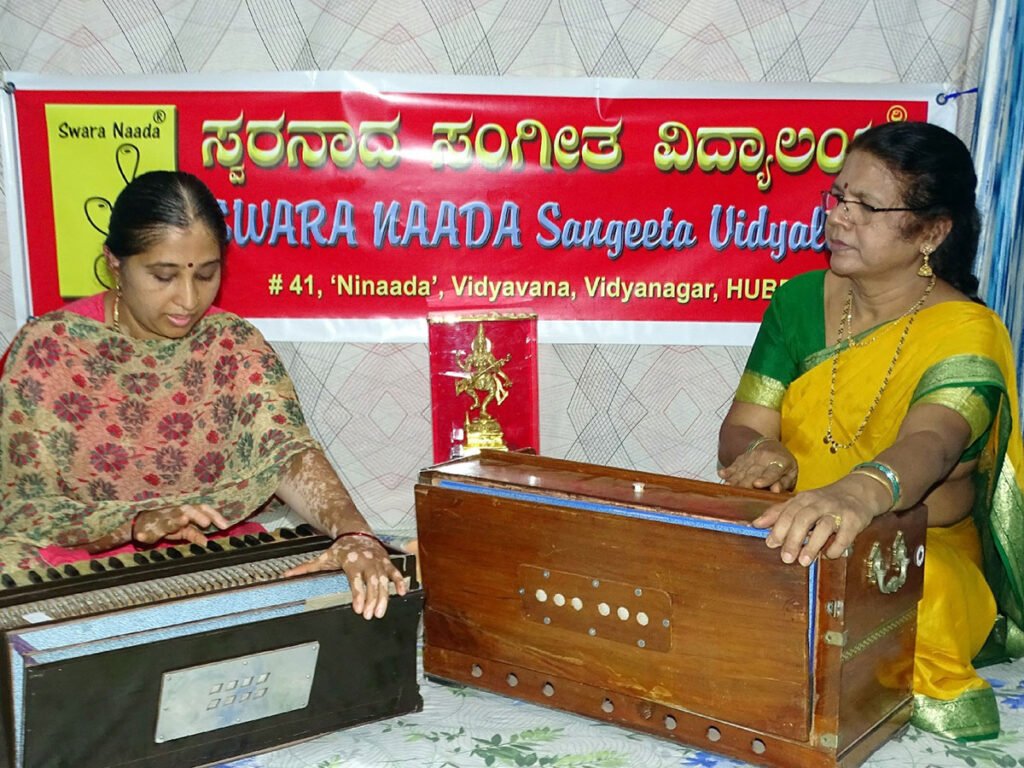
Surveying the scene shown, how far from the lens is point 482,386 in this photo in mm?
3904

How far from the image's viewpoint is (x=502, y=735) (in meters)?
2.54

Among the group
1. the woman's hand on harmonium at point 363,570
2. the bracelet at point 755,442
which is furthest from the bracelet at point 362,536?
the bracelet at point 755,442

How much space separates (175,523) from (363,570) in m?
0.58

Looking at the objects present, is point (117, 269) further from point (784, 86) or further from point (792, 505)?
point (784, 86)

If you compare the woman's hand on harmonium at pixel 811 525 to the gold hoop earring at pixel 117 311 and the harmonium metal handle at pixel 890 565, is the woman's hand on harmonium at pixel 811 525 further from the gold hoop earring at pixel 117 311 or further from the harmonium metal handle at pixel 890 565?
the gold hoop earring at pixel 117 311

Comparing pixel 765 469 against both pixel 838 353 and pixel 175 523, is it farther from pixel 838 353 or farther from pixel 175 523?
pixel 175 523

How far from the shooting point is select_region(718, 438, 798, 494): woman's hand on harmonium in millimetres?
2727

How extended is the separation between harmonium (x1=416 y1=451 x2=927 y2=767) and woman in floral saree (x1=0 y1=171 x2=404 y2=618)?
0.37m

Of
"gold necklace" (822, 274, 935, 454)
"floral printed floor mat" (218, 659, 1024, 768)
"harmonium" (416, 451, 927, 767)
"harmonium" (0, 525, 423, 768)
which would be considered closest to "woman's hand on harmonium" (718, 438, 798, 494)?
"gold necklace" (822, 274, 935, 454)

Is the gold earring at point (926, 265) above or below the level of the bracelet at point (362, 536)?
above

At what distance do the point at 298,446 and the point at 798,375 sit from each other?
137 centimetres

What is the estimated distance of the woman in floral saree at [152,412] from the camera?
9.15 feet

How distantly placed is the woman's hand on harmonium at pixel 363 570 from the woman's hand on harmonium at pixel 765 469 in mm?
850

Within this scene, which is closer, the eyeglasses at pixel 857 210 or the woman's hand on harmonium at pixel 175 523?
the woman's hand on harmonium at pixel 175 523
